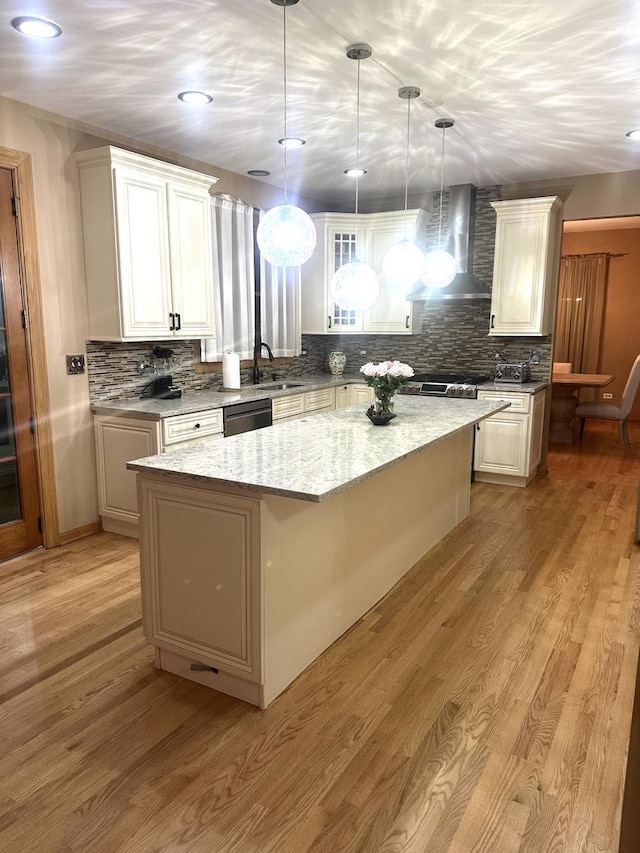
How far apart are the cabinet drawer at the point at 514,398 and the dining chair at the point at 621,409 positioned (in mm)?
2367

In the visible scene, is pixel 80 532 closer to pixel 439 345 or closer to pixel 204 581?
pixel 204 581

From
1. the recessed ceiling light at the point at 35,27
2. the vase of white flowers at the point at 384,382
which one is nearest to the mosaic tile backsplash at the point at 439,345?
the vase of white flowers at the point at 384,382

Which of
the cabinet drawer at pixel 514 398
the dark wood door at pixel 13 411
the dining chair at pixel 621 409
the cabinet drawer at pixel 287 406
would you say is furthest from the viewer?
the dining chair at pixel 621 409

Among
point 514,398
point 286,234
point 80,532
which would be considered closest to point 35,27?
point 286,234

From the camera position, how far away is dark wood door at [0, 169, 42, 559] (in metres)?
3.42

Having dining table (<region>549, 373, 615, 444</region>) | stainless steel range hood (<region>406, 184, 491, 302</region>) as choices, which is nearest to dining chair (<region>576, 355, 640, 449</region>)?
dining table (<region>549, 373, 615, 444</region>)

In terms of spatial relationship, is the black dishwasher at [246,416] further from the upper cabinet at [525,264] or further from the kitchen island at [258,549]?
the upper cabinet at [525,264]

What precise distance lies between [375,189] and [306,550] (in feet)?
14.2

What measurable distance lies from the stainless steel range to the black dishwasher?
134cm

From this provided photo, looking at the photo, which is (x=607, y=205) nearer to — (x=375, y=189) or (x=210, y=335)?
(x=375, y=189)

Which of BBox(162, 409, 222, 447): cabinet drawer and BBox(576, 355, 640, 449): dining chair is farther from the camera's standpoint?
BBox(576, 355, 640, 449): dining chair

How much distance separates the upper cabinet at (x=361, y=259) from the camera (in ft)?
18.8

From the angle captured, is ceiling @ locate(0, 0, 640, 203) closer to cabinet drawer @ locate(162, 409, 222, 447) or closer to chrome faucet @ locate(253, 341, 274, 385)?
chrome faucet @ locate(253, 341, 274, 385)

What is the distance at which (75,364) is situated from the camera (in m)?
3.83
